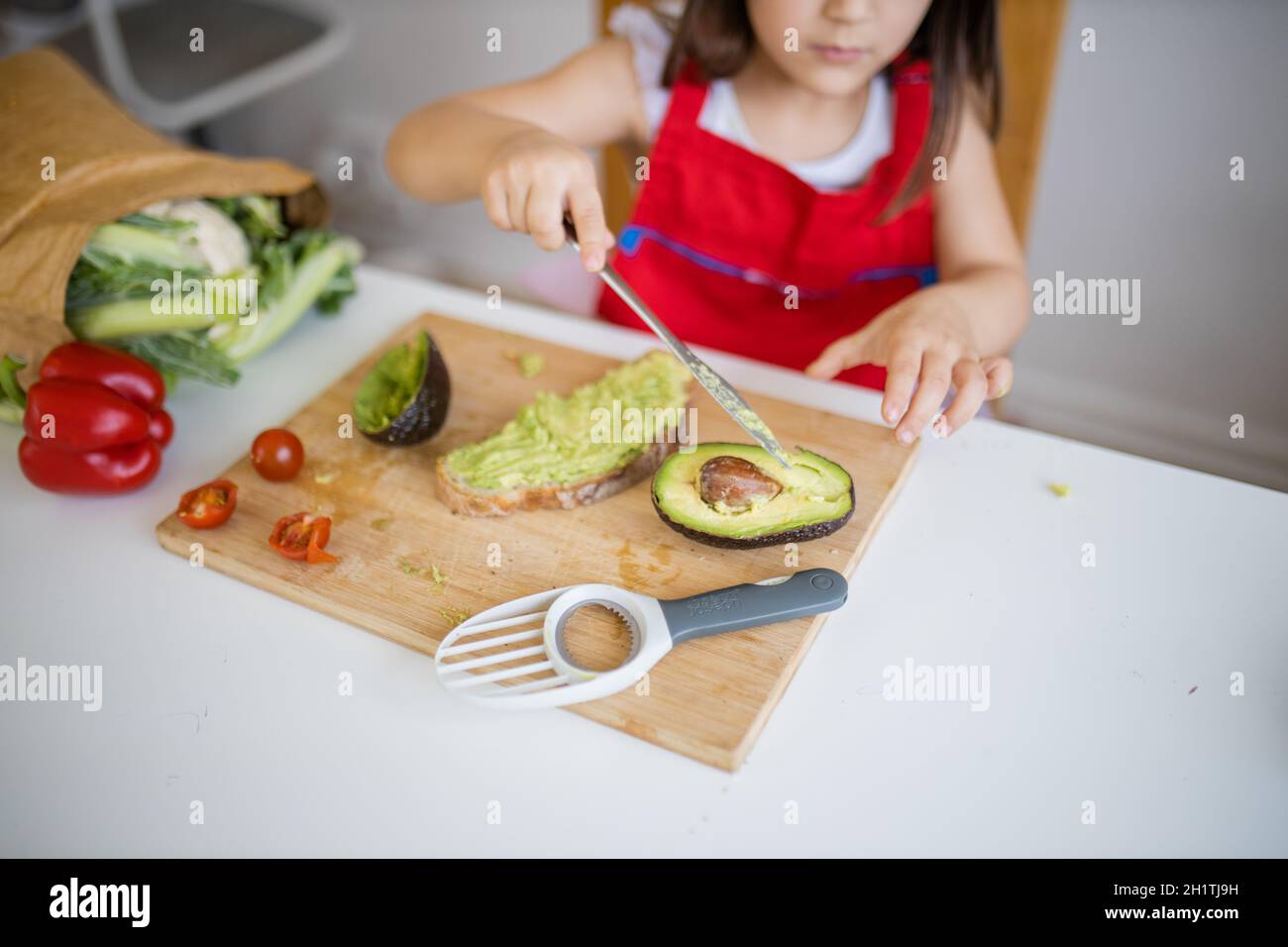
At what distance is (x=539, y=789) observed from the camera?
1006 mm

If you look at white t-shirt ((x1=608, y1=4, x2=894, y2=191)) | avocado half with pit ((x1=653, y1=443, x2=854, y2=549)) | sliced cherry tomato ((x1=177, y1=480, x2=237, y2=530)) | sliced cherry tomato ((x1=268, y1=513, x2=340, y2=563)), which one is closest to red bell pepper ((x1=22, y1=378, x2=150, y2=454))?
sliced cherry tomato ((x1=177, y1=480, x2=237, y2=530))

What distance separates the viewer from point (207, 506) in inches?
49.7

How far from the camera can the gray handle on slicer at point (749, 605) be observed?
1.10 meters

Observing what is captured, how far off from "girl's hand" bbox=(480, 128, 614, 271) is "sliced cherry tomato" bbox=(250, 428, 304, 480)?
1.31 ft

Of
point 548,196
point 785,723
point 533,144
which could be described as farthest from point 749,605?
point 533,144

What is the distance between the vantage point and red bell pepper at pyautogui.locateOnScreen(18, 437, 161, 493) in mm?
1350

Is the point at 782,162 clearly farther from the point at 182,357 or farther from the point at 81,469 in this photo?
the point at 81,469

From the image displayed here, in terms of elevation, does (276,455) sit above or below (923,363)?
below

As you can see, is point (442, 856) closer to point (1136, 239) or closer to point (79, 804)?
point (79, 804)

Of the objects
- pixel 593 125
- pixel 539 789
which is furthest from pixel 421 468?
pixel 593 125

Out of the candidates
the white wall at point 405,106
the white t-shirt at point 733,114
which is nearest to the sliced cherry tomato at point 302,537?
the white t-shirt at point 733,114

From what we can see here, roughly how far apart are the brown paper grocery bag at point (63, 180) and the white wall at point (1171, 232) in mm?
2107

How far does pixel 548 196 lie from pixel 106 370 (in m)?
0.65

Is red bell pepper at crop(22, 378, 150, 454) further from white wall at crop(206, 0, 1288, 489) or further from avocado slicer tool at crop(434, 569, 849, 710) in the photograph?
white wall at crop(206, 0, 1288, 489)
